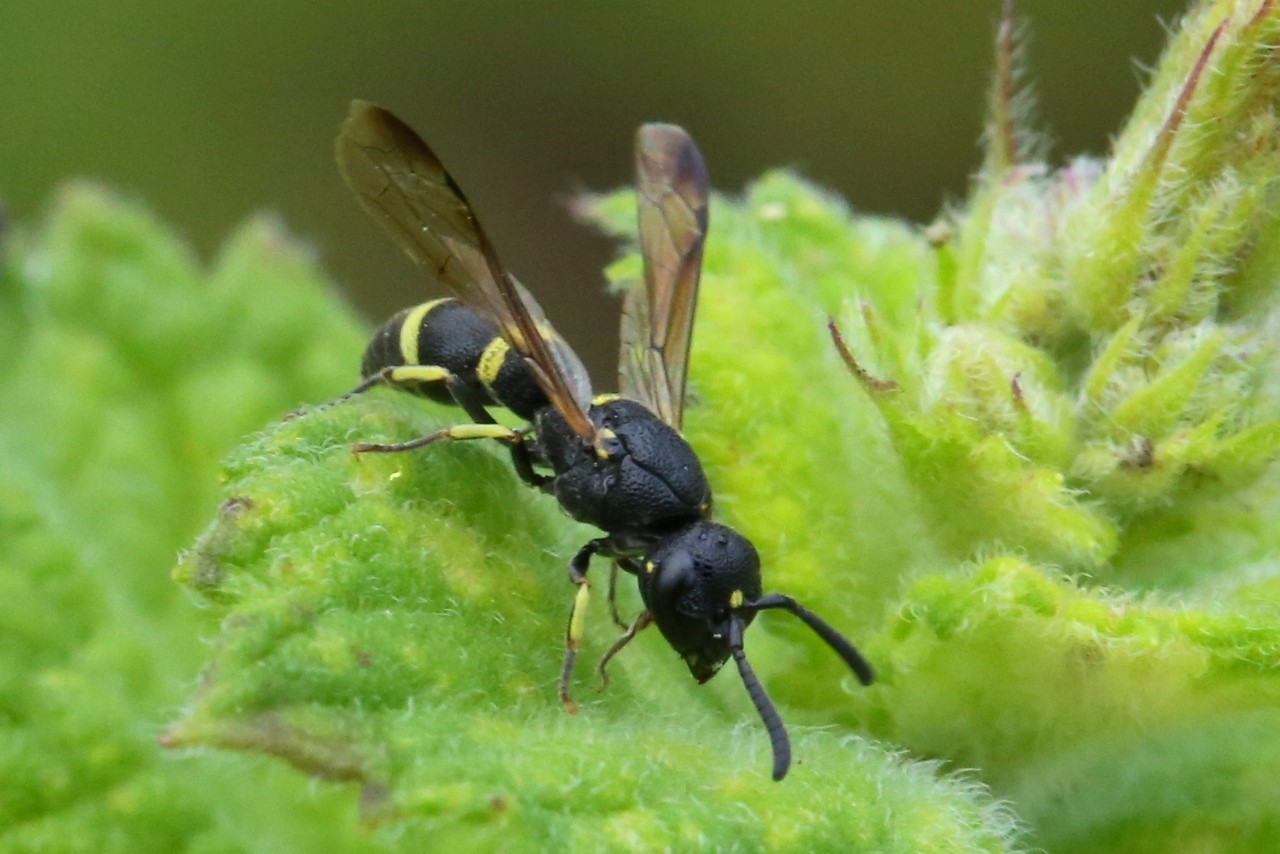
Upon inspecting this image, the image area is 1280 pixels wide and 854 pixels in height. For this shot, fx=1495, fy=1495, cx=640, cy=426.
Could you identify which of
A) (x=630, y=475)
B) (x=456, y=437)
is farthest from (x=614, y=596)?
(x=456, y=437)

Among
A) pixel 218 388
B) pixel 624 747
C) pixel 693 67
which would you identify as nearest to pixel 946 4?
pixel 693 67

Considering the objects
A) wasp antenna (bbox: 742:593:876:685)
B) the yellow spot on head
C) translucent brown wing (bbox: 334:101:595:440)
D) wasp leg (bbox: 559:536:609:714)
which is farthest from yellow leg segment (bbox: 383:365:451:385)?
wasp antenna (bbox: 742:593:876:685)

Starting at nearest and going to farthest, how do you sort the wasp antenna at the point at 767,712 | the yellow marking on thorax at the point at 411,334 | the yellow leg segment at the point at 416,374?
the wasp antenna at the point at 767,712 → the yellow leg segment at the point at 416,374 → the yellow marking on thorax at the point at 411,334

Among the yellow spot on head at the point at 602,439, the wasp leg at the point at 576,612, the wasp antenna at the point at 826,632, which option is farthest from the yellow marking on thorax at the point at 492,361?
the wasp antenna at the point at 826,632

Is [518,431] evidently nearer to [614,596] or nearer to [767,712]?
[614,596]

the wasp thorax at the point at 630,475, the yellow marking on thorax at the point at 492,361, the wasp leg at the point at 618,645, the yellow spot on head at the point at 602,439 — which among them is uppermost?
the yellow marking on thorax at the point at 492,361

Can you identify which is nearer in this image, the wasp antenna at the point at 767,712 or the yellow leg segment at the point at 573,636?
the wasp antenna at the point at 767,712

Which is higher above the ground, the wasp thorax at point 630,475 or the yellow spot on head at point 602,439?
the yellow spot on head at point 602,439

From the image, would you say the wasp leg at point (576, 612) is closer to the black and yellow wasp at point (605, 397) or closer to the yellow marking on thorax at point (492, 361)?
the black and yellow wasp at point (605, 397)
